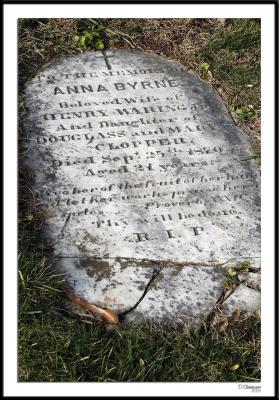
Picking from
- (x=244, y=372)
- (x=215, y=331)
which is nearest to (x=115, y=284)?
(x=215, y=331)

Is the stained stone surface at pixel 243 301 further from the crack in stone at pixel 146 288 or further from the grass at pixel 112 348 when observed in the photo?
the crack in stone at pixel 146 288

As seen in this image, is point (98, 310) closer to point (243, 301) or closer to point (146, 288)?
point (146, 288)

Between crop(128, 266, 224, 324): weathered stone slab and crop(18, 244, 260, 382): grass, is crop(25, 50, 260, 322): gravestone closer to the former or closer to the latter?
crop(128, 266, 224, 324): weathered stone slab

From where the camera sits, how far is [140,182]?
3.16 meters

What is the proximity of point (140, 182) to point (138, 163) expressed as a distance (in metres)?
0.14

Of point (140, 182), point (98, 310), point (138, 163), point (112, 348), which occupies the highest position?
point (138, 163)

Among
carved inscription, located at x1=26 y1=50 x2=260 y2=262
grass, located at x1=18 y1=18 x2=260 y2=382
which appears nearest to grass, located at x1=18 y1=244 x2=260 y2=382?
grass, located at x1=18 y1=18 x2=260 y2=382

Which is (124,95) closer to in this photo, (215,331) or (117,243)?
(117,243)

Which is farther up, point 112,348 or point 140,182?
point 140,182

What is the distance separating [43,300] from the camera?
2.61 meters

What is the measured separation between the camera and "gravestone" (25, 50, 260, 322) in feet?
Answer: 9.04

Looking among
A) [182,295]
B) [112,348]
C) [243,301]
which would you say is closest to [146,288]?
[182,295]

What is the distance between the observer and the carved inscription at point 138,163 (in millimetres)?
2926

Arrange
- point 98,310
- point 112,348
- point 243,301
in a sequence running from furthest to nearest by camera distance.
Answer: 1. point 243,301
2. point 98,310
3. point 112,348
